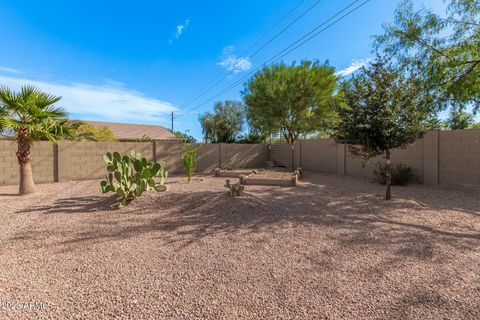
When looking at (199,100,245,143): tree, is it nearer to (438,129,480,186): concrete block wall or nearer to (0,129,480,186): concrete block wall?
(0,129,480,186): concrete block wall

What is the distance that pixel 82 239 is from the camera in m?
3.66

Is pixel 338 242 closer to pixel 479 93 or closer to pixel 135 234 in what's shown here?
pixel 135 234

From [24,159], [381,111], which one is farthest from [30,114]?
[381,111]

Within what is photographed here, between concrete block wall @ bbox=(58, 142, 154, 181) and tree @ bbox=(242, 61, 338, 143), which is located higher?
tree @ bbox=(242, 61, 338, 143)

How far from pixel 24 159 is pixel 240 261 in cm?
760

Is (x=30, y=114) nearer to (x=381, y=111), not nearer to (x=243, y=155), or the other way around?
(x=381, y=111)

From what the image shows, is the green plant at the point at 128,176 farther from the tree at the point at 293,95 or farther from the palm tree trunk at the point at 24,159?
the tree at the point at 293,95

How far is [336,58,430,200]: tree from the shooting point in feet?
18.4

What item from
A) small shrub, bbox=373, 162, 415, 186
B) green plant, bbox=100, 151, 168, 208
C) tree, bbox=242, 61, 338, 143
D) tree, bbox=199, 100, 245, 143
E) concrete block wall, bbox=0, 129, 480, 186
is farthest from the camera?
tree, bbox=199, 100, 245, 143

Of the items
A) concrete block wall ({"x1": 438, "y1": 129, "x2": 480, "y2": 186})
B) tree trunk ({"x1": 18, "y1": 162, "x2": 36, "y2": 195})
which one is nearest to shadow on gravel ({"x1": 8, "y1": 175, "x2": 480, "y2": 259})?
concrete block wall ({"x1": 438, "y1": 129, "x2": 480, "y2": 186})

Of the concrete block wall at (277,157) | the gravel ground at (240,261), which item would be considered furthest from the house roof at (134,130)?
the gravel ground at (240,261)

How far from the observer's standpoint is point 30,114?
21.2 ft

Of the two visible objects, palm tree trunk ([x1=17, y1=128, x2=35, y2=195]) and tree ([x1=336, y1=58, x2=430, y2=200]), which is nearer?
tree ([x1=336, y1=58, x2=430, y2=200])

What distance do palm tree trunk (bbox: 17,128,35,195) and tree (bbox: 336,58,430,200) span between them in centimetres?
895
